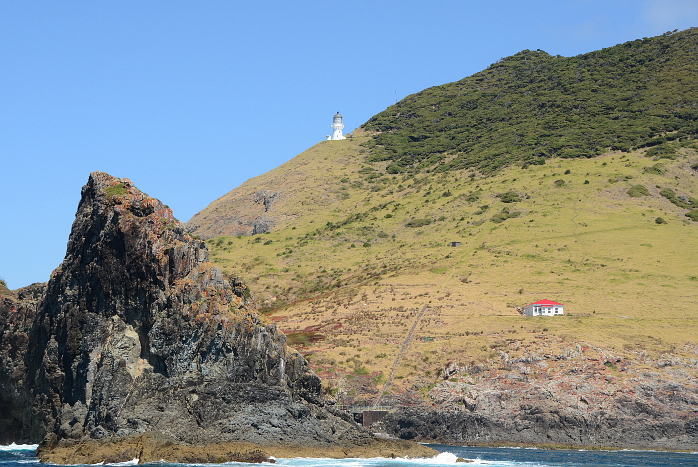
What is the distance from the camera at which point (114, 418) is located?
2060 inches

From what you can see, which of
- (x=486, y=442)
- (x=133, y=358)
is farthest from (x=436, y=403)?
(x=133, y=358)

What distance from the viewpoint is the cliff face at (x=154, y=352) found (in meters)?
53.3

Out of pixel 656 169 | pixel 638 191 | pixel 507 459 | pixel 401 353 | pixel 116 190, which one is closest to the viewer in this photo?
pixel 116 190

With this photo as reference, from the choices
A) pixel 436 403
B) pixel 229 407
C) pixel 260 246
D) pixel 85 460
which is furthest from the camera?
pixel 260 246

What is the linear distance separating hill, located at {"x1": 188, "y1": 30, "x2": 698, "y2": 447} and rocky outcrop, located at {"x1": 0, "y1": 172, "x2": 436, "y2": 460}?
28044 mm

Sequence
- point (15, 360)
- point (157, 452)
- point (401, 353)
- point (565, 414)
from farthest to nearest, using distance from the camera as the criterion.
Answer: point (401, 353) → point (565, 414) → point (15, 360) → point (157, 452)

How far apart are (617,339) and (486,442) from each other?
2246 centimetres

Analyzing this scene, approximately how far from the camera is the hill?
8600 centimetres

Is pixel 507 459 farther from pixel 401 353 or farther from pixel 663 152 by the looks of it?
pixel 663 152

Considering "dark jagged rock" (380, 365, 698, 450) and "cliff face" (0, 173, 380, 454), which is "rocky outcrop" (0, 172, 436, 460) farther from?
"dark jagged rock" (380, 365, 698, 450)

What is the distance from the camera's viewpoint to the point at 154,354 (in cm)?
5447

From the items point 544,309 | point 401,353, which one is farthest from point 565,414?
point 544,309

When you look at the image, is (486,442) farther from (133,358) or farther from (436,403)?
(133,358)

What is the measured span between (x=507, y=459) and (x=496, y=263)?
57302mm
